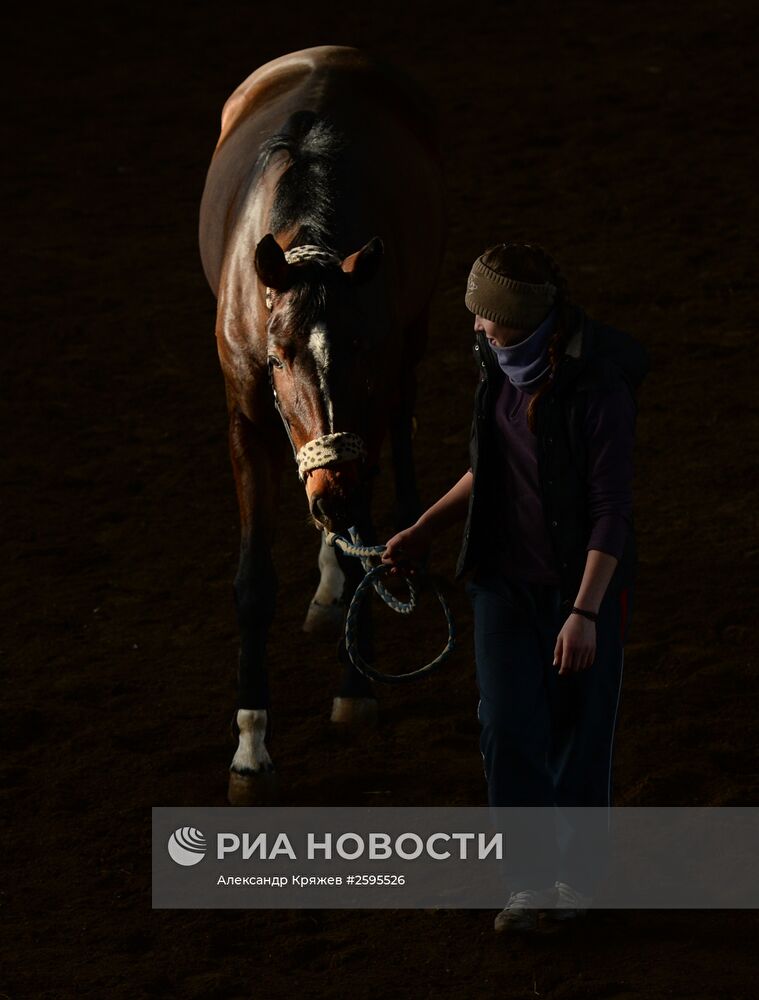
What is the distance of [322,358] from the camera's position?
4152mm

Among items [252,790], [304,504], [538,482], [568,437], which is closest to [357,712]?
[252,790]

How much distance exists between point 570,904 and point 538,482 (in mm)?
1046

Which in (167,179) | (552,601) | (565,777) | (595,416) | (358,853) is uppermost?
(167,179)

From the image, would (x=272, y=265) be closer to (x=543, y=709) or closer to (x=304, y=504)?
(x=543, y=709)

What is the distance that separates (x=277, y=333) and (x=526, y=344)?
92 centimetres

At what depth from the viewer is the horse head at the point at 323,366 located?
13.4 feet

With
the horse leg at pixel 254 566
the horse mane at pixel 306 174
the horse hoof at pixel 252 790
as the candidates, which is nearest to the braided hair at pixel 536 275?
the horse mane at pixel 306 174

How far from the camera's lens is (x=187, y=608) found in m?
5.87

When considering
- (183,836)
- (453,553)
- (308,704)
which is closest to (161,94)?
(453,553)

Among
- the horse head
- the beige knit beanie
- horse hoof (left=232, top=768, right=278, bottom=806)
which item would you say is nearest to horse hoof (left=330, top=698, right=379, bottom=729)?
horse hoof (left=232, top=768, right=278, bottom=806)

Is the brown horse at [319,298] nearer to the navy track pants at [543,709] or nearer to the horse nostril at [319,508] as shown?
the horse nostril at [319,508]

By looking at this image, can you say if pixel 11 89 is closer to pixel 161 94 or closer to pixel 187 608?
pixel 161 94

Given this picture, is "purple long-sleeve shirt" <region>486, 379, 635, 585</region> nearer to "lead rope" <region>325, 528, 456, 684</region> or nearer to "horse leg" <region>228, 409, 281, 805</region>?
"lead rope" <region>325, 528, 456, 684</region>

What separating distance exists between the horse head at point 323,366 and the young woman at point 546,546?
336mm
